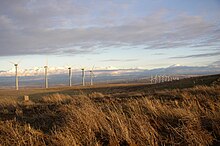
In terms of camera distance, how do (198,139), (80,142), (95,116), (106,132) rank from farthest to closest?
(95,116)
(106,132)
(80,142)
(198,139)

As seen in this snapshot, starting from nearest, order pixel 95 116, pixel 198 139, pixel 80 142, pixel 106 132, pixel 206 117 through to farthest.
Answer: pixel 198 139, pixel 80 142, pixel 106 132, pixel 206 117, pixel 95 116

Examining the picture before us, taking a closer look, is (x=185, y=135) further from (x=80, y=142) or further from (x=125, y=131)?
(x=80, y=142)

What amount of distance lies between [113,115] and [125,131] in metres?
1.40

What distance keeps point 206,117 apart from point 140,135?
2110 millimetres

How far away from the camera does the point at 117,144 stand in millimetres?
6727

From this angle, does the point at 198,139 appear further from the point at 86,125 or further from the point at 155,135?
the point at 86,125

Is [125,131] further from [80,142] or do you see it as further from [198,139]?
[198,139]

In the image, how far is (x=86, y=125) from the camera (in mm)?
8008

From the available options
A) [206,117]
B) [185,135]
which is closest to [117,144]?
[185,135]

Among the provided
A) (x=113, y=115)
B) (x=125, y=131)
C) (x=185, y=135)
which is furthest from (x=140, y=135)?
(x=113, y=115)

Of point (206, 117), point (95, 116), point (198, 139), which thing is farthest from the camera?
point (95, 116)

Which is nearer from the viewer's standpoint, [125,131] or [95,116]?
[125,131]

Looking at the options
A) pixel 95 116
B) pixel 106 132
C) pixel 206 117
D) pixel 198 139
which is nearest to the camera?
pixel 198 139

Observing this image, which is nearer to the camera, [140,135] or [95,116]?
[140,135]
